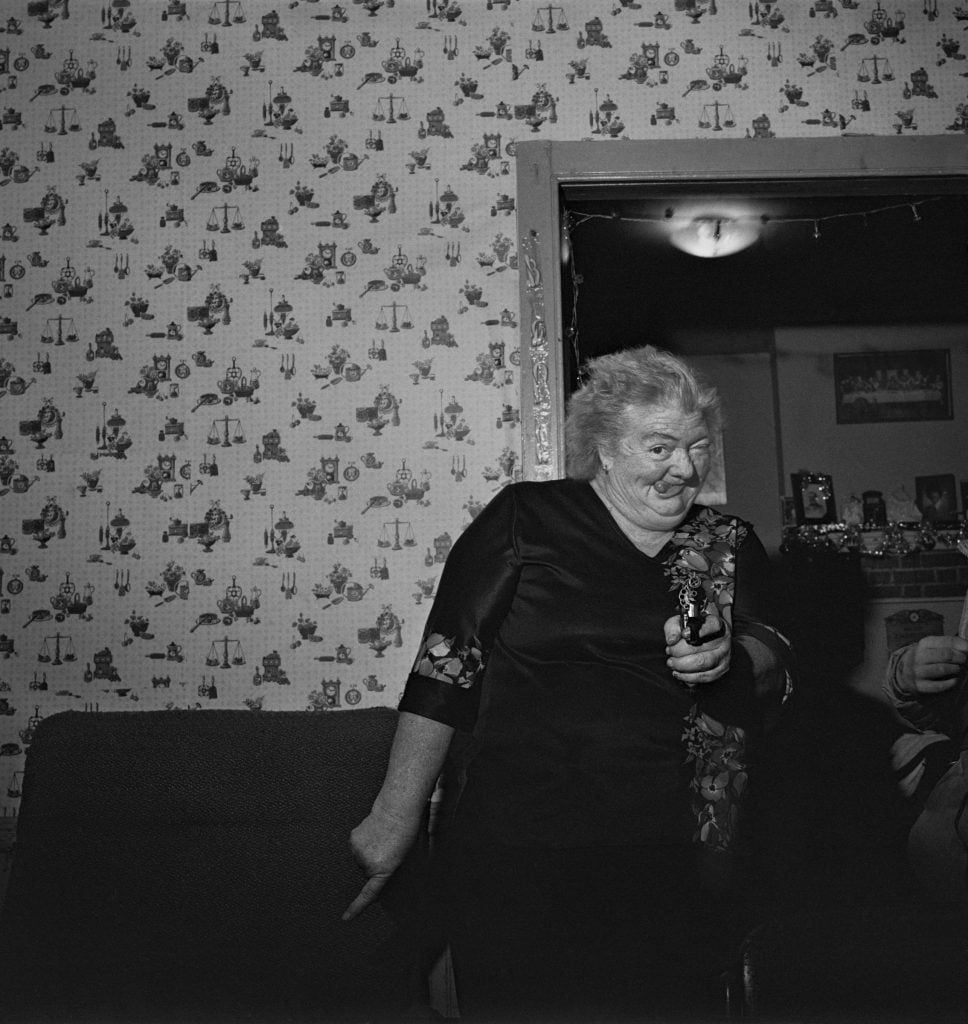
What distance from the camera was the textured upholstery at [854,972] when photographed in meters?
1.14

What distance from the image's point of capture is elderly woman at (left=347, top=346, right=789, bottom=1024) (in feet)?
4.40

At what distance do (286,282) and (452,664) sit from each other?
4.16 feet

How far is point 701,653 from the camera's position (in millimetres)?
1339

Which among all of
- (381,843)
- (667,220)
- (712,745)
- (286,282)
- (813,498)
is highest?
(667,220)

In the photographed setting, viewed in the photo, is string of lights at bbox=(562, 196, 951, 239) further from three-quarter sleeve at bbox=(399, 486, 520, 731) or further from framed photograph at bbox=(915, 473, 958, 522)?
framed photograph at bbox=(915, 473, 958, 522)

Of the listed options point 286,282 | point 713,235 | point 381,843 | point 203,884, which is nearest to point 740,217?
point 713,235

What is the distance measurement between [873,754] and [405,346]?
2674 millimetres

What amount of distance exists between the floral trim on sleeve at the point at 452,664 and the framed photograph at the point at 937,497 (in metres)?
3.52

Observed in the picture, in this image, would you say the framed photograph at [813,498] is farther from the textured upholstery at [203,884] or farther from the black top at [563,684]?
the textured upholstery at [203,884]

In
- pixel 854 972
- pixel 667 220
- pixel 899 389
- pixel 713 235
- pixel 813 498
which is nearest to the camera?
pixel 854 972

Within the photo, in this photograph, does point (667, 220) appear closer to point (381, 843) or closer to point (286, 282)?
point (286, 282)

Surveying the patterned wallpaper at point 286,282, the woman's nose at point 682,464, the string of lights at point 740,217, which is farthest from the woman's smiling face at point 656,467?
the string of lights at point 740,217

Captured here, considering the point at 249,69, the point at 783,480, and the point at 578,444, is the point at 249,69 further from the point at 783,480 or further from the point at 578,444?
the point at 783,480

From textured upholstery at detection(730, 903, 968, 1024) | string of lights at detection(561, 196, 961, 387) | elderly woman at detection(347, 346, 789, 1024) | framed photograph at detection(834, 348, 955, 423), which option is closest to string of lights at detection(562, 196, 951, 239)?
string of lights at detection(561, 196, 961, 387)
